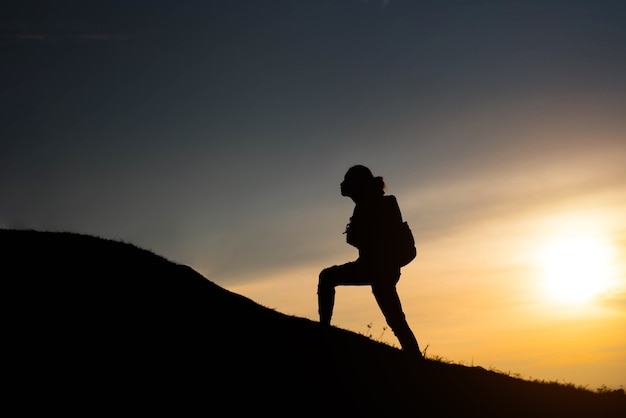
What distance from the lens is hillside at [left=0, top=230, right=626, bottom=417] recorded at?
7.52 metres

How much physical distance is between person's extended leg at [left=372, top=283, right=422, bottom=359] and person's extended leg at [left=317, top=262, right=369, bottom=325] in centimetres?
36

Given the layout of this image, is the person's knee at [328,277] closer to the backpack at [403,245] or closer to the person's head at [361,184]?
the backpack at [403,245]

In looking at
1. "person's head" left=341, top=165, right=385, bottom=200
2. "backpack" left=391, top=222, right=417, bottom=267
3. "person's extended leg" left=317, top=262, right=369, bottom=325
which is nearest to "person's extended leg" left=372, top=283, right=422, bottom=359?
"person's extended leg" left=317, top=262, right=369, bottom=325

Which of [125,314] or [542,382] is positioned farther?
[542,382]

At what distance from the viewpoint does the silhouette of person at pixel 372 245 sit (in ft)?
32.3

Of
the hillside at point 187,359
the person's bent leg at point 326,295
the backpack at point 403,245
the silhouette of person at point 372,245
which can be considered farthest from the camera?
the person's bent leg at point 326,295

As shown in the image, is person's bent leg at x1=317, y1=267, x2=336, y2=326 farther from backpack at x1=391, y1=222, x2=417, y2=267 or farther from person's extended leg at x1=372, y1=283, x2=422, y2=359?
backpack at x1=391, y1=222, x2=417, y2=267

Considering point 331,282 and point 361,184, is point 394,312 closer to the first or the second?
point 331,282

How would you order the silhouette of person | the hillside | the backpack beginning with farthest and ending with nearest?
1. the backpack
2. the silhouette of person
3. the hillside

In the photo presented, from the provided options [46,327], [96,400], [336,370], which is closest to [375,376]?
[336,370]

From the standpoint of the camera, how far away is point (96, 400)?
704cm

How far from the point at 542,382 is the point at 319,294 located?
281 inches

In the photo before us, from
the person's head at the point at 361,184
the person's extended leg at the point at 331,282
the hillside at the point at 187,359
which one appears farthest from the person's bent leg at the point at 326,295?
the person's head at the point at 361,184

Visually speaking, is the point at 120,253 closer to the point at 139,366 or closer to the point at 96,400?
the point at 139,366
